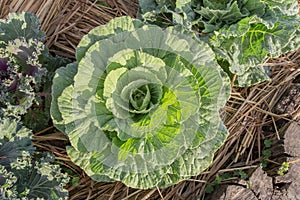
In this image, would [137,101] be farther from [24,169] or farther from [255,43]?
[255,43]

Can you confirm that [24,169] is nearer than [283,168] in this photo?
Yes

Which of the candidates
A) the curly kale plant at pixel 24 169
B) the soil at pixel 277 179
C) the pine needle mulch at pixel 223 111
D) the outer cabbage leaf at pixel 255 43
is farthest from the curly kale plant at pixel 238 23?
the curly kale plant at pixel 24 169

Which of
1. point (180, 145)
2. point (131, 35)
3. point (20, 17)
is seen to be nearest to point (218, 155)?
point (180, 145)

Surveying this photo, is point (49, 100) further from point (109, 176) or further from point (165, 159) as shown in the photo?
point (165, 159)

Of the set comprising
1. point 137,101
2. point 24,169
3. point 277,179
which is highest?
point 137,101

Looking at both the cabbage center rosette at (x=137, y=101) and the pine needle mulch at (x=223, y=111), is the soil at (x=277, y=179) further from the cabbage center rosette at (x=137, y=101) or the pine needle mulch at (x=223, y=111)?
the cabbage center rosette at (x=137, y=101)

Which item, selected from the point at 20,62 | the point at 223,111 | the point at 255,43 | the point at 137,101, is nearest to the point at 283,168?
the point at 223,111

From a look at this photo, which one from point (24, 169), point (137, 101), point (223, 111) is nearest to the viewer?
point (137, 101)
